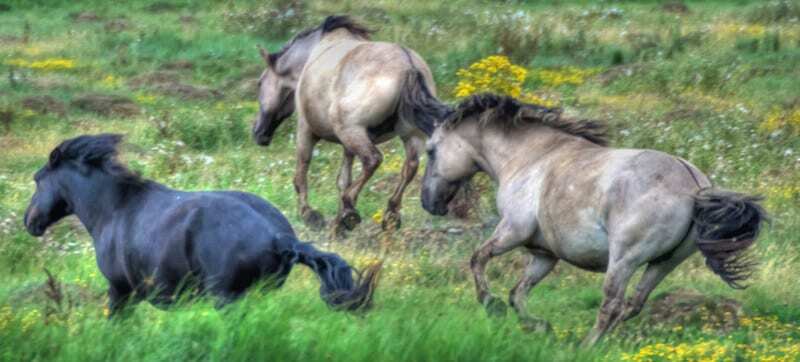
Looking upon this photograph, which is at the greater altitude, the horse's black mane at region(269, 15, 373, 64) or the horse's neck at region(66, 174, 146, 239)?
the horse's neck at region(66, 174, 146, 239)

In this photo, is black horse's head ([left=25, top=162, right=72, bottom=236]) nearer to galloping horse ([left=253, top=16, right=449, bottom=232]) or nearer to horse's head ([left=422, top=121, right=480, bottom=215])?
horse's head ([left=422, top=121, right=480, bottom=215])

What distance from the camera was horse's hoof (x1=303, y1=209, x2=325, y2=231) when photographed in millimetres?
12898

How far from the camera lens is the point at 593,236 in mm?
9148

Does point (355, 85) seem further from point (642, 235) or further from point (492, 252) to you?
point (642, 235)

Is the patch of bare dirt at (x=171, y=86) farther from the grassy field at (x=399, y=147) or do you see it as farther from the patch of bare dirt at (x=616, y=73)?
the patch of bare dirt at (x=616, y=73)

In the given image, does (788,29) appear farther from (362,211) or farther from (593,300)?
(593,300)

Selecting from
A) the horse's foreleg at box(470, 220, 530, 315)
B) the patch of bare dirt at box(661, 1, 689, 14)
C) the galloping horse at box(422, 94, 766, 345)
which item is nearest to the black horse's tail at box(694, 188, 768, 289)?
the galloping horse at box(422, 94, 766, 345)

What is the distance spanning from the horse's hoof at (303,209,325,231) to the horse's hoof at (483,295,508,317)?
332 cm

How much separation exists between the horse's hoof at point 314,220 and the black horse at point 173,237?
146 inches

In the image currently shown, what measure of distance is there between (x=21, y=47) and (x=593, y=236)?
51.3 ft

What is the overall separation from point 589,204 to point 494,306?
820mm

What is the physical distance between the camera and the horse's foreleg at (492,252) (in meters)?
9.66

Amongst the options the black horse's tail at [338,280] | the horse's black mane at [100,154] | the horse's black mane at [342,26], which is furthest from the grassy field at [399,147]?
the horse's black mane at [342,26]

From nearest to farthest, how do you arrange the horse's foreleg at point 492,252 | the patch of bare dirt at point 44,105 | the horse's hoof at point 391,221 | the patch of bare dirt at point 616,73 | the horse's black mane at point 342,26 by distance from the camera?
the horse's foreleg at point 492,252 → the horse's hoof at point 391,221 → the horse's black mane at point 342,26 → the patch of bare dirt at point 44,105 → the patch of bare dirt at point 616,73
